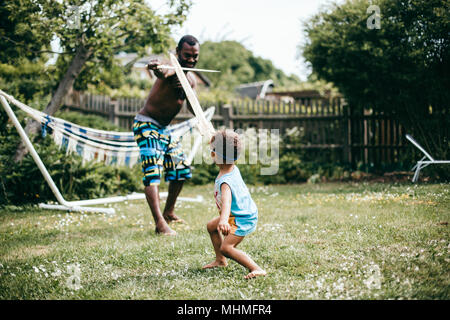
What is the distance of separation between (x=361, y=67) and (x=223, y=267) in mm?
6373

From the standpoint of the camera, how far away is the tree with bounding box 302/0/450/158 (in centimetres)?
702

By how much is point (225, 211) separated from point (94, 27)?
A: 529 cm

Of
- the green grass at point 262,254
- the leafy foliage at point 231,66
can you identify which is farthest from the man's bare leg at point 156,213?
the leafy foliage at point 231,66

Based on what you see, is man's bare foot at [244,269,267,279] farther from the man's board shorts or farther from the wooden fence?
the wooden fence

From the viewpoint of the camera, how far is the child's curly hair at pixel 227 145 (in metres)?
2.82

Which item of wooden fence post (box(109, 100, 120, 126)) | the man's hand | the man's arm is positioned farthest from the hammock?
wooden fence post (box(109, 100, 120, 126))

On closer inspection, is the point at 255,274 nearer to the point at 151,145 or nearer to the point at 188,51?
the point at 151,145

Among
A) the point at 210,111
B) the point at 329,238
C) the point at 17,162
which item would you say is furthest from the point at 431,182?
the point at 17,162

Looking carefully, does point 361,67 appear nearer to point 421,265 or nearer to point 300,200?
point 300,200

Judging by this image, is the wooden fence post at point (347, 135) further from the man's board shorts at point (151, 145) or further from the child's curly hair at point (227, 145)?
the child's curly hair at point (227, 145)

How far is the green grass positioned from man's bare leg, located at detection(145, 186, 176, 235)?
15cm

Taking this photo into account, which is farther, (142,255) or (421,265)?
(142,255)

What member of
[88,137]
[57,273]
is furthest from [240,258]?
[88,137]
